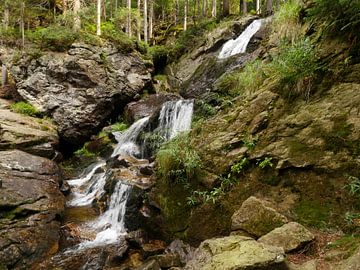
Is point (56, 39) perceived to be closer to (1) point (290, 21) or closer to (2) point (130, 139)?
(2) point (130, 139)

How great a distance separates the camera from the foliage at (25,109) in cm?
1436

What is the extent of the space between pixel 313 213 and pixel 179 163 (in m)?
2.94

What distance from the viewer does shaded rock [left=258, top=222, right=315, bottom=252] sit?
13.5 ft

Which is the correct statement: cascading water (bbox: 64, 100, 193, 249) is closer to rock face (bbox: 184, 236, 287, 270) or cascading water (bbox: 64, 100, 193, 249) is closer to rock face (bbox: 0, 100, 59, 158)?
rock face (bbox: 0, 100, 59, 158)

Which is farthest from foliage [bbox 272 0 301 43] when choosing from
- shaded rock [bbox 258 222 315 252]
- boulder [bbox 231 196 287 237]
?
shaded rock [bbox 258 222 315 252]

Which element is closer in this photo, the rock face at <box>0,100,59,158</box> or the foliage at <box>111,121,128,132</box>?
the rock face at <box>0,100,59,158</box>

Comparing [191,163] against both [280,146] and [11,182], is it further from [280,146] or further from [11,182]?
[11,182]

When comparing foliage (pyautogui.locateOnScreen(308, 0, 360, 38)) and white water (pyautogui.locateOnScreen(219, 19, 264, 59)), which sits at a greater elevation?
white water (pyautogui.locateOnScreen(219, 19, 264, 59))

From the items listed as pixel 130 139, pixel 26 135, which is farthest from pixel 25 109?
pixel 130 139

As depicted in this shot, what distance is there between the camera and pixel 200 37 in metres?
20.0

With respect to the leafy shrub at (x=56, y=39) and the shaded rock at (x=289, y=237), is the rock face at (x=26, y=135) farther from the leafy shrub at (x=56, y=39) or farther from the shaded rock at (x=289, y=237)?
the shaded rock at (x=289, y=237)

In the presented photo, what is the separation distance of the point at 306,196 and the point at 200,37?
16385 mm

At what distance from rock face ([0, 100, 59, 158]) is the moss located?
9516mm

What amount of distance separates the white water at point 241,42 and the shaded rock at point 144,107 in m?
3.51
